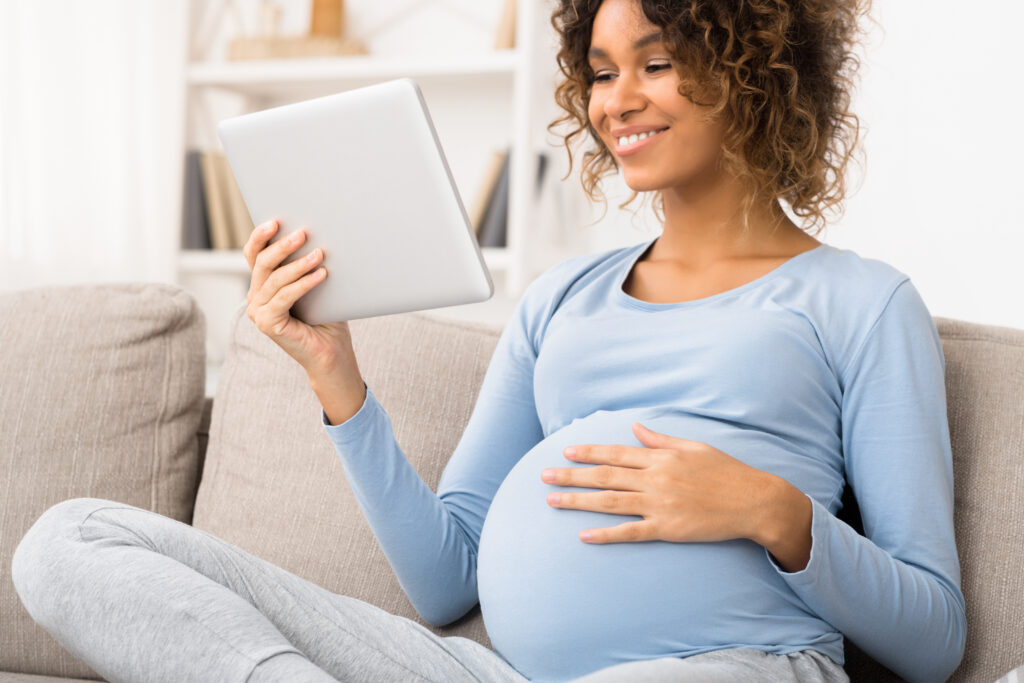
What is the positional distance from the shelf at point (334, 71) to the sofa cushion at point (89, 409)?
1.17m

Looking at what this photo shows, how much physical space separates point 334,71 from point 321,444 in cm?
144

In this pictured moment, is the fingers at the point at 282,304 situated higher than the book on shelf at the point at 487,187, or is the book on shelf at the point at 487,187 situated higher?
Answer: the fingers at the point at 282,304

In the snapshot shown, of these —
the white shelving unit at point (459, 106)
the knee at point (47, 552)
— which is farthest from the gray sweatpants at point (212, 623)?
the white shelving unit at point (459, 106)

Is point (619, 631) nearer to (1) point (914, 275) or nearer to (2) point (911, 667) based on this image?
(2) point (911, 667)

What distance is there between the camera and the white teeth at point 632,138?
1.11 metres

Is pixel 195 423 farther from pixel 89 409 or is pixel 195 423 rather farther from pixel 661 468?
pixel 661 468

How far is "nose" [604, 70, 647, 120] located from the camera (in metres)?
1.10

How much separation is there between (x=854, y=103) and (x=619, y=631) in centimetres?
143

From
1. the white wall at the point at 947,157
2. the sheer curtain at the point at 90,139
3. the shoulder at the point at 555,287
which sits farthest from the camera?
the sheer curtain at the point at 90,139

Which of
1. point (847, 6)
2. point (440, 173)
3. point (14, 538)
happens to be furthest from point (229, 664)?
point (847, 6)

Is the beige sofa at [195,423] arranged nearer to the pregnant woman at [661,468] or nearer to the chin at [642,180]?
the pregnant woman at [661,468]

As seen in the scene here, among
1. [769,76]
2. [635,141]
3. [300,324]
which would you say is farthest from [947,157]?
[300,324]

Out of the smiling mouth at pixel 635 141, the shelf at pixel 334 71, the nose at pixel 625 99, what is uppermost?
the nose at pixel 625 99

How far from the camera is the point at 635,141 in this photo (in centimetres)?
111
